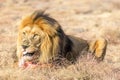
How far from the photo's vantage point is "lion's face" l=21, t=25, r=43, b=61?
23.7 feet

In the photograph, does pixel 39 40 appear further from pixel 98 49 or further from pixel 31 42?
pixel 98 49

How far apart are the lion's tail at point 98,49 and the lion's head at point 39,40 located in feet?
3.99

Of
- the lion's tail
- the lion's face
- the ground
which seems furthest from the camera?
the lion's tail

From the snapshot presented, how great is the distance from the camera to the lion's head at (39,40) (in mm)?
7297

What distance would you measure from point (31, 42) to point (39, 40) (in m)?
0.14

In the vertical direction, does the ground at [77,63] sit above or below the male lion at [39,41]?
below

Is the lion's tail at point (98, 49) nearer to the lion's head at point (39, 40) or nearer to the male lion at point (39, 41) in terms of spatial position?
the male lion at point (39, 41)

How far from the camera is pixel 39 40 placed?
739cm

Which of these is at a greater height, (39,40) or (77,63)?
(39,40)

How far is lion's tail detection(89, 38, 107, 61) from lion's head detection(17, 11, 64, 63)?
1217mm

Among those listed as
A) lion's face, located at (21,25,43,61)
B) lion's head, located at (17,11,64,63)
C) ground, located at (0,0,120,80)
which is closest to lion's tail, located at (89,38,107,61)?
ground, located at (0,0,120,80)

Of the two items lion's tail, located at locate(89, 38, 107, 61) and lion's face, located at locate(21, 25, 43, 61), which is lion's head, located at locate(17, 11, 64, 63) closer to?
lion's face, located at locate(21, 25, 43, 61)

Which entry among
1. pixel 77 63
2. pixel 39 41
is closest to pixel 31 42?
pixel 39 41

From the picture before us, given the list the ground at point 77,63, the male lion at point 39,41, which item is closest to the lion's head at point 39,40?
the male lion at point 39,41
